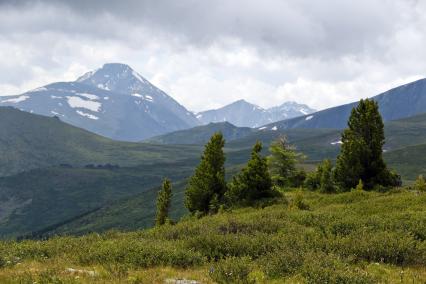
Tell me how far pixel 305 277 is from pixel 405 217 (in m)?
11.7

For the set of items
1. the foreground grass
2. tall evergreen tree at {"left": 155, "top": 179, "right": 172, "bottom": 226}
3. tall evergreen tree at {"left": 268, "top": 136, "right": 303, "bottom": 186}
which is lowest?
tall evergreen tree at {"left": 155, "top": 179, "right": 172, "bottom": 226}

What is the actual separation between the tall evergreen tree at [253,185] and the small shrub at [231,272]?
26.5 meters

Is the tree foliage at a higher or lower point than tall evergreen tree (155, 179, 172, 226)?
higher

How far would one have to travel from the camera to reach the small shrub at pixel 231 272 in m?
10.7

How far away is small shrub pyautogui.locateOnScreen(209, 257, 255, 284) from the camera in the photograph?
10.7m

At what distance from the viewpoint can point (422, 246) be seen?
45.5 feet

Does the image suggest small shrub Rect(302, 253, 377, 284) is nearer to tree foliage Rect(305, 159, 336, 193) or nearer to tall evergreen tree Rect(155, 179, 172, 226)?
tree foliage Rect(305, 159, 336, 193)

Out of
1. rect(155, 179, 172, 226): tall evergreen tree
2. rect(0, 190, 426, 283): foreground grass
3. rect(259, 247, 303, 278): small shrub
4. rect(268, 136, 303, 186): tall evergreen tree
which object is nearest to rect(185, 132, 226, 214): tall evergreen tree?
rect(155, 179, 172, 226): tall evergreen tree

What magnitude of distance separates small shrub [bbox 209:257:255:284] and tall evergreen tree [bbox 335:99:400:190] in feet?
89.6

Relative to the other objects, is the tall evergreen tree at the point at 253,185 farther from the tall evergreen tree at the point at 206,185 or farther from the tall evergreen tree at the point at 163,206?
the tall evergreen tree at the point at 163,206

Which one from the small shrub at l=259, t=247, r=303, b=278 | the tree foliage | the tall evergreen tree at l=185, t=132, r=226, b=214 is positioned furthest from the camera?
the tall evergreen tree at l=185, t=132, r=226, b=214

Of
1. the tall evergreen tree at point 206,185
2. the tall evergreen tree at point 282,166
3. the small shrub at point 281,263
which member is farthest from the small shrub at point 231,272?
the tall evergreen tree at point 282,166

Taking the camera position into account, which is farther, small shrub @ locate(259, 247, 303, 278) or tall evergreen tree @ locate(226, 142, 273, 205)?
tall evergreen tree @ locate(226, 142, 273, 205)

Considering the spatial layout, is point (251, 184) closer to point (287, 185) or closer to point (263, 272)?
point (287, 185)
